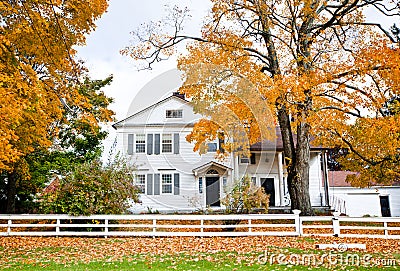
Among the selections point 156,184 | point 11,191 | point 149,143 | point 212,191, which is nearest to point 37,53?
point 11,191

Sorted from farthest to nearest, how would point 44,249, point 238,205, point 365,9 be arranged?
point 365,9
point 238,205
point 44,249

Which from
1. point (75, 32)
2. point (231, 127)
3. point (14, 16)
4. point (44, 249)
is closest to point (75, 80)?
point (75, 32)

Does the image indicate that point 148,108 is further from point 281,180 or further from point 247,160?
point 281,180

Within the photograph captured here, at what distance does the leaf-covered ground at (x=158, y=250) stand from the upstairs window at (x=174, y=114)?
38.9ft

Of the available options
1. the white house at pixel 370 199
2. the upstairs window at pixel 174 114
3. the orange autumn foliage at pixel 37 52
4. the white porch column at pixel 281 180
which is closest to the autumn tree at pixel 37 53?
the orange autumn foliage at pixel 37 52

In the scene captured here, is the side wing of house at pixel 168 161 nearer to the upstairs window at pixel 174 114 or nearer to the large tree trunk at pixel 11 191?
the upstairs window at pixel 174 114

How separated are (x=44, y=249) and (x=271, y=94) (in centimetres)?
914

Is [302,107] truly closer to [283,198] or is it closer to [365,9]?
[365,9]

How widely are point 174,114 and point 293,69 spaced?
997 centimetres

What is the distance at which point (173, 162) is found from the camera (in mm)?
22203

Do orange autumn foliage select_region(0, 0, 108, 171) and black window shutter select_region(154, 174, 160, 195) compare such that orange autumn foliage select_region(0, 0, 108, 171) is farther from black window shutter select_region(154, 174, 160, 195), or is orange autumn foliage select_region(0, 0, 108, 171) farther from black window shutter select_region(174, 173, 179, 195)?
black window shutter select_region(174, 173, 179, 195)

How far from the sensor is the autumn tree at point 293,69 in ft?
44.6

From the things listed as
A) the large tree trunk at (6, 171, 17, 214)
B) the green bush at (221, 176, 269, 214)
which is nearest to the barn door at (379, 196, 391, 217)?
the green bush at (221, 176, 269, 214)

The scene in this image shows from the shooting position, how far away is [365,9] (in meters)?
16.1
